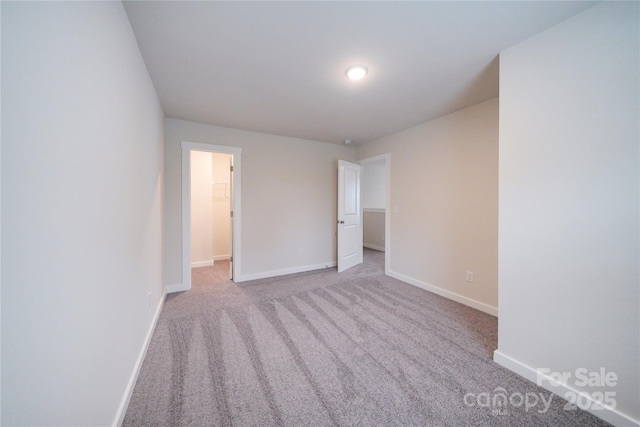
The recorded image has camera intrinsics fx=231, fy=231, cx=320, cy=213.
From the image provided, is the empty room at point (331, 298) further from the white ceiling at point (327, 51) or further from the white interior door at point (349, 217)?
the white interior door at point (349, 217)

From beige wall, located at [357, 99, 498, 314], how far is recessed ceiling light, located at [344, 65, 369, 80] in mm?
1539

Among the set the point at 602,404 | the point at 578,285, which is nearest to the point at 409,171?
the point at 578,285

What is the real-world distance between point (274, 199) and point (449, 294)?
9.37ft

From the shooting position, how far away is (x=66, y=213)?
795 mm

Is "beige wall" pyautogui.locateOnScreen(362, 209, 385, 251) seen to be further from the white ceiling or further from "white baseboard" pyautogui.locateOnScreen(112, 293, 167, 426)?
"white baseboard" pyautogui.locateOnScreen(112, 293, 167, 426)

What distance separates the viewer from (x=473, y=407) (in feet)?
4.48

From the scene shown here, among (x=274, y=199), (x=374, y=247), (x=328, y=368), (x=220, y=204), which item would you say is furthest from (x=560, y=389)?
(x=220, y=204)

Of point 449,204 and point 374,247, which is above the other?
point 449,204

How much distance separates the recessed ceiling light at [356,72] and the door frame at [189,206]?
2126 millimetres

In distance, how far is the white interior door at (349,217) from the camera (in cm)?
405

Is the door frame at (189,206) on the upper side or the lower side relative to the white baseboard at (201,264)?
upper

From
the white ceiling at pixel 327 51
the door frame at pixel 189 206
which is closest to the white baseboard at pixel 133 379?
the door frame at pixel 189 206

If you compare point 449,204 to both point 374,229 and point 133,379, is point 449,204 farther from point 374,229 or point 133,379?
point 374,229

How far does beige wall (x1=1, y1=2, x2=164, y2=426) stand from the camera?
0.58 meters
